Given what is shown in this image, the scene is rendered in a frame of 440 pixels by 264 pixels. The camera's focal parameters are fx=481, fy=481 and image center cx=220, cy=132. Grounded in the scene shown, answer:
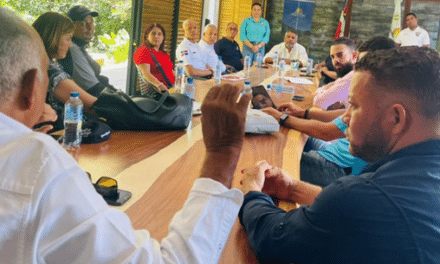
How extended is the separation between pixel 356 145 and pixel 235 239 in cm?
43

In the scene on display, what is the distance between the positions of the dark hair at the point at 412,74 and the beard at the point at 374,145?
0.11 meters

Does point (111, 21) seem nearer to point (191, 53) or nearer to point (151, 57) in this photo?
point (191, 53)

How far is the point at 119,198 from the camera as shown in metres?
1.38

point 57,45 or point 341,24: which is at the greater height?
point 341,24

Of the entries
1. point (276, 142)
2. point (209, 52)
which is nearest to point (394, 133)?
point (276, 142)

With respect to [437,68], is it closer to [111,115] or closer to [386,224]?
[386,224]

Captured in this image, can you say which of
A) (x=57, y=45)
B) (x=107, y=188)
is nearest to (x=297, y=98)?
(x=57, y=45)

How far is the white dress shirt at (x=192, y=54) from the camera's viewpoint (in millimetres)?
5621

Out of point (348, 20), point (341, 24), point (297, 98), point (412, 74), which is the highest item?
point (348, 20)

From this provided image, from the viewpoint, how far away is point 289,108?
9.96 feet

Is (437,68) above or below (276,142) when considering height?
above

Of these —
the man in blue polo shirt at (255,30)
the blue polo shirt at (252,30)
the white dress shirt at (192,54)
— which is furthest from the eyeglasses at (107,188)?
the blue polo shirt at (252,30)

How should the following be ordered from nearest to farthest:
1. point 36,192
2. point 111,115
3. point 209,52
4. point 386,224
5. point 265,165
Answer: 1. point 36,192
2. point 386,224
3. point 265,165
4. point 111,115
5. point 209,52

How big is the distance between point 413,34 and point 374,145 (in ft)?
30.6
